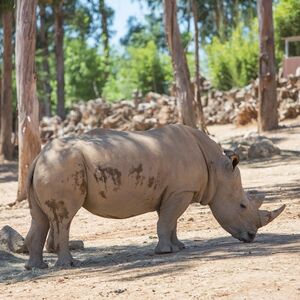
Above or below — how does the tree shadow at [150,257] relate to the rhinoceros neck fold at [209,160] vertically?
below

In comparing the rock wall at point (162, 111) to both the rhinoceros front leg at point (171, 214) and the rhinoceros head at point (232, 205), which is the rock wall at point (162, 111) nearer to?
the rhinoceros head at point (232, 205)

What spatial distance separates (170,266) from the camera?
26.5 ft

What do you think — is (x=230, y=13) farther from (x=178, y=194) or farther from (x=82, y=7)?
(x=178, y=194)

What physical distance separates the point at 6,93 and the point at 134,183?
2163 centimetres

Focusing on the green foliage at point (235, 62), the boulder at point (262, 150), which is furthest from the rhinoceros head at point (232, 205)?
the green foliage at point (235, 62)

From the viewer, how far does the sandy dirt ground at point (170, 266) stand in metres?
6.87

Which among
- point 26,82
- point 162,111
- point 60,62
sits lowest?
point 162,111

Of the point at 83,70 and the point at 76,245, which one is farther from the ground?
the point at 83,70

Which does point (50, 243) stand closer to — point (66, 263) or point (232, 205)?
point (66, 263)

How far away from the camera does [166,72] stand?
52812 millimetres

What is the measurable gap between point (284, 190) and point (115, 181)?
23.2 feet

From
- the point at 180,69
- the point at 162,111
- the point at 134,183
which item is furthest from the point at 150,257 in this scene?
the point at 162,111

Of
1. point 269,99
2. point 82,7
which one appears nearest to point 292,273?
point 269,99

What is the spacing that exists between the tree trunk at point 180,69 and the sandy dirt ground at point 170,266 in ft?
29.1
